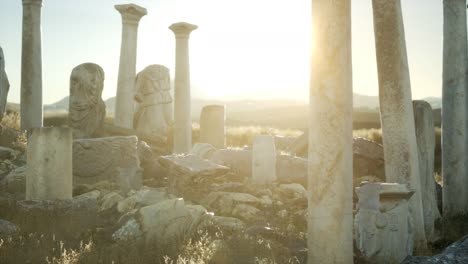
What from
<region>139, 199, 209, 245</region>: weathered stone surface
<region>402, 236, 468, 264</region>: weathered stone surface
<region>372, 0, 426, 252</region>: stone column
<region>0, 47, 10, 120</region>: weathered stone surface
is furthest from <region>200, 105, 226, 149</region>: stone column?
<region>402, 236, 468, 264</region>: weathered stone surface

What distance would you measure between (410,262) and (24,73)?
1367 centimetres

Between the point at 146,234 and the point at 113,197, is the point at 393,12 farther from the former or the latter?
the point at 113,197

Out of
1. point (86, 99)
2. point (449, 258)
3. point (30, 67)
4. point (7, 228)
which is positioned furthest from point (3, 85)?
point (449, 258)

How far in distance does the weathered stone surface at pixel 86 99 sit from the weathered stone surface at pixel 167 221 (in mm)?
6637

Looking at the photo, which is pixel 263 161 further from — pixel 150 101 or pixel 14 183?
pixel 150 101

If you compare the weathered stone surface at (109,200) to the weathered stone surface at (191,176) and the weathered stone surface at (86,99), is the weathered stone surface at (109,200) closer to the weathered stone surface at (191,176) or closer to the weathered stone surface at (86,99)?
the weathered stone surface at (191,176)

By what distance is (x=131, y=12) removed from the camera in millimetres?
17391

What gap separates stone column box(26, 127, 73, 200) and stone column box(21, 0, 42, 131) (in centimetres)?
734

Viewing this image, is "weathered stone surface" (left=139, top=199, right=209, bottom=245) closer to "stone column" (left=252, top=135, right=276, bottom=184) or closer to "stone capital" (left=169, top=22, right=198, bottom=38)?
"stone column" (left=252, top=135, right=276, bottom=184)

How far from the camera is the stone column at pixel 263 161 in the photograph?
39.5ft

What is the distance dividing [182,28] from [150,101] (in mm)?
3307

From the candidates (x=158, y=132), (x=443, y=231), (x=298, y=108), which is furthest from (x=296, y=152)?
(x=298, y=108)

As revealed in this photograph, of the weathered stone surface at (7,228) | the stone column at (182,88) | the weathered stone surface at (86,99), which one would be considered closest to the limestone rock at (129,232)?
the weathered stone surface at (7,228)

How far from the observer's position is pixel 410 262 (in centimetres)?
502
